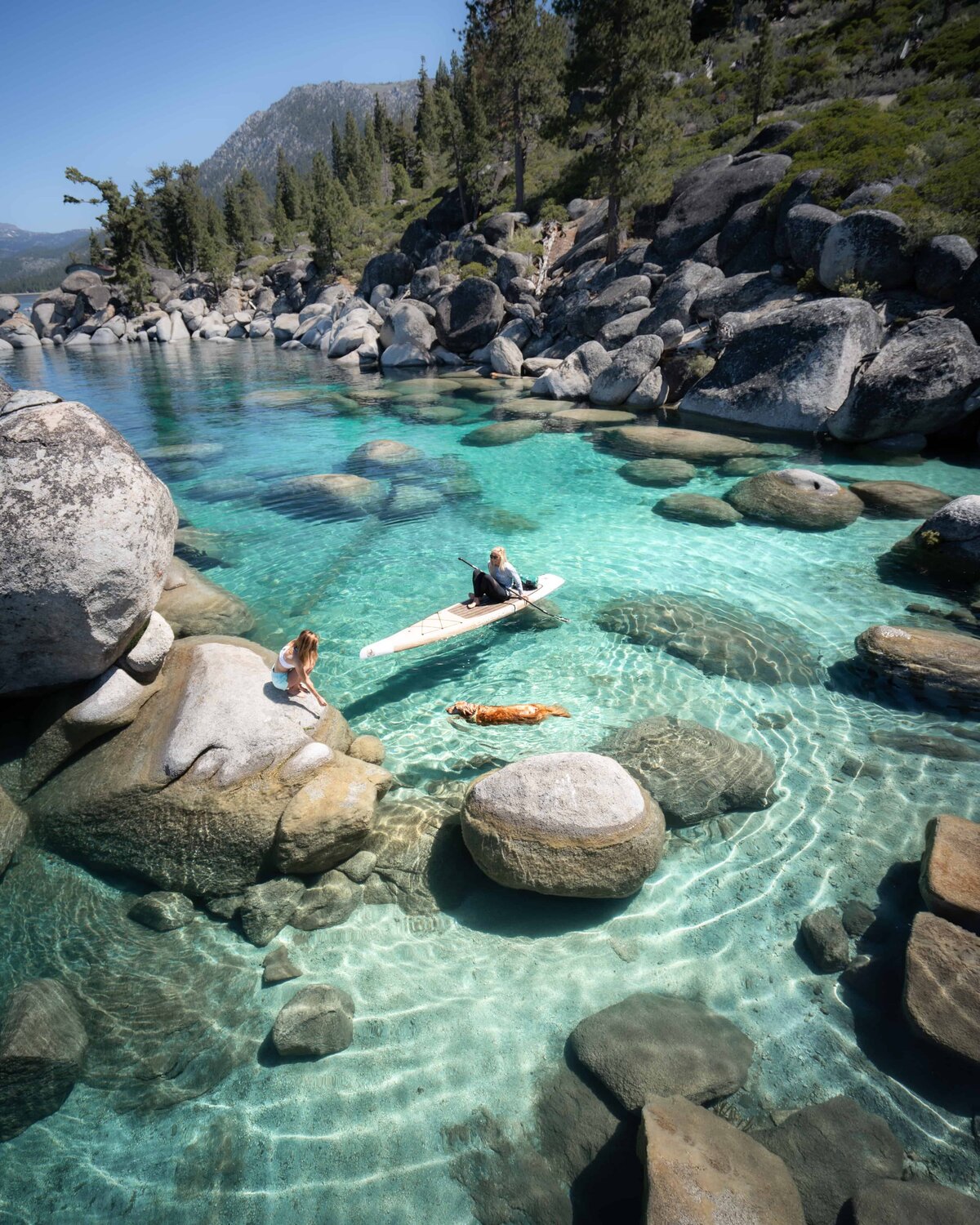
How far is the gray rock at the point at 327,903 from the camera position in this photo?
527 cm

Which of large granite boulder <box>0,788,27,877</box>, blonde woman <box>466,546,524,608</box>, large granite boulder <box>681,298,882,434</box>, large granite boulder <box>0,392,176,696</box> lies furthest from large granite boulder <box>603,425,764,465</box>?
large granite boulder <box>0,788,27,877</box>

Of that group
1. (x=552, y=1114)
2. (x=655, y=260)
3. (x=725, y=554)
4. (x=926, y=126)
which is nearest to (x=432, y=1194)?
(x=552, y=1114)

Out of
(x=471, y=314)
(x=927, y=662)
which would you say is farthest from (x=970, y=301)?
(x=471, y=314)

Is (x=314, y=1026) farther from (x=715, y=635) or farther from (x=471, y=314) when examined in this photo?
(x=471, y=314)

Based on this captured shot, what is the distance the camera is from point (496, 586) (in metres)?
9.27

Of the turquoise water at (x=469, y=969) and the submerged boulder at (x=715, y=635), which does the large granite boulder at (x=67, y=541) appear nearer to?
the turquoise water at (x=469, y=969)

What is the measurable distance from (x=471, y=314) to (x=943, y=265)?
71.9 ft

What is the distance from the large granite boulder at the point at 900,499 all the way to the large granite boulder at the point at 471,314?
24.7 m

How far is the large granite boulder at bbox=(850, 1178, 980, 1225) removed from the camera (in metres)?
3.25

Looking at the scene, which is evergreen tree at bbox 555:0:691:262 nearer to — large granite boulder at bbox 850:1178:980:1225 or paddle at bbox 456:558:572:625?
paddle at bbox 456:558:572:625

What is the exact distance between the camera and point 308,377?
33.8 metres

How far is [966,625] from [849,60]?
161 ft

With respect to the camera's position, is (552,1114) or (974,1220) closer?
(974,1220)

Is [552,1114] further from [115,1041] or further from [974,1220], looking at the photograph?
[115,1041]
